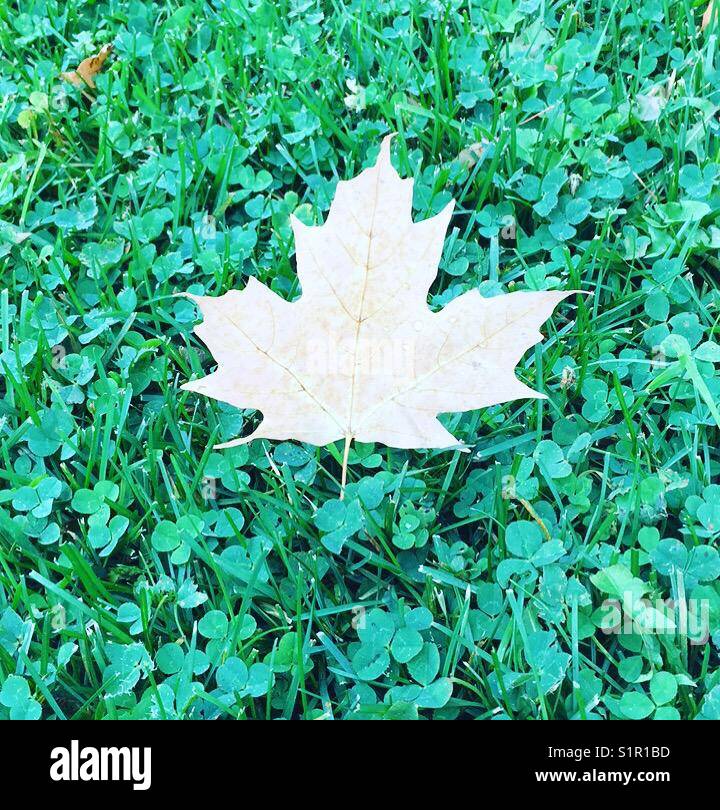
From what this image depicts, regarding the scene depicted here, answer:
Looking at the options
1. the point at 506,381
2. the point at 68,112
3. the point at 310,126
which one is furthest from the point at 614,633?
the point at 68,112

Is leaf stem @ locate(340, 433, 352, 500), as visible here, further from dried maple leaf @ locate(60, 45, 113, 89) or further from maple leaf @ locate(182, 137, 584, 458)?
dried maple leaf @ locate(60, 45, 113, 89)

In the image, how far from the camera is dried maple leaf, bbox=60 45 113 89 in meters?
2.25

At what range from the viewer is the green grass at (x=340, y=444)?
4.39ft

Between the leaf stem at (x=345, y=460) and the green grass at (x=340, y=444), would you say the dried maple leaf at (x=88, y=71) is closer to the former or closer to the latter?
the green grass at (x=340, y=444)

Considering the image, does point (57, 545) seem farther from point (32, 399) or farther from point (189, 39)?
point (189, 39)

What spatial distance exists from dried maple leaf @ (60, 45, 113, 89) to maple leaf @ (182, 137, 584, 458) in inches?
45.6

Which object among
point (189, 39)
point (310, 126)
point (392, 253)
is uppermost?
point (189, 39)

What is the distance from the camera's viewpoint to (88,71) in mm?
2281

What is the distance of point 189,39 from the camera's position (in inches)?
91.7

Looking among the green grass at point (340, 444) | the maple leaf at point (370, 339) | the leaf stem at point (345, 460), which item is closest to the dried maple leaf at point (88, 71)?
the green grass at point (340, 444)

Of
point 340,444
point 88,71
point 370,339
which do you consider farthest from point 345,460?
point 88,71

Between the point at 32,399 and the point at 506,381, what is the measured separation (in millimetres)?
961

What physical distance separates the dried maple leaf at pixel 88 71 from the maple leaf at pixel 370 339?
1158 mm
